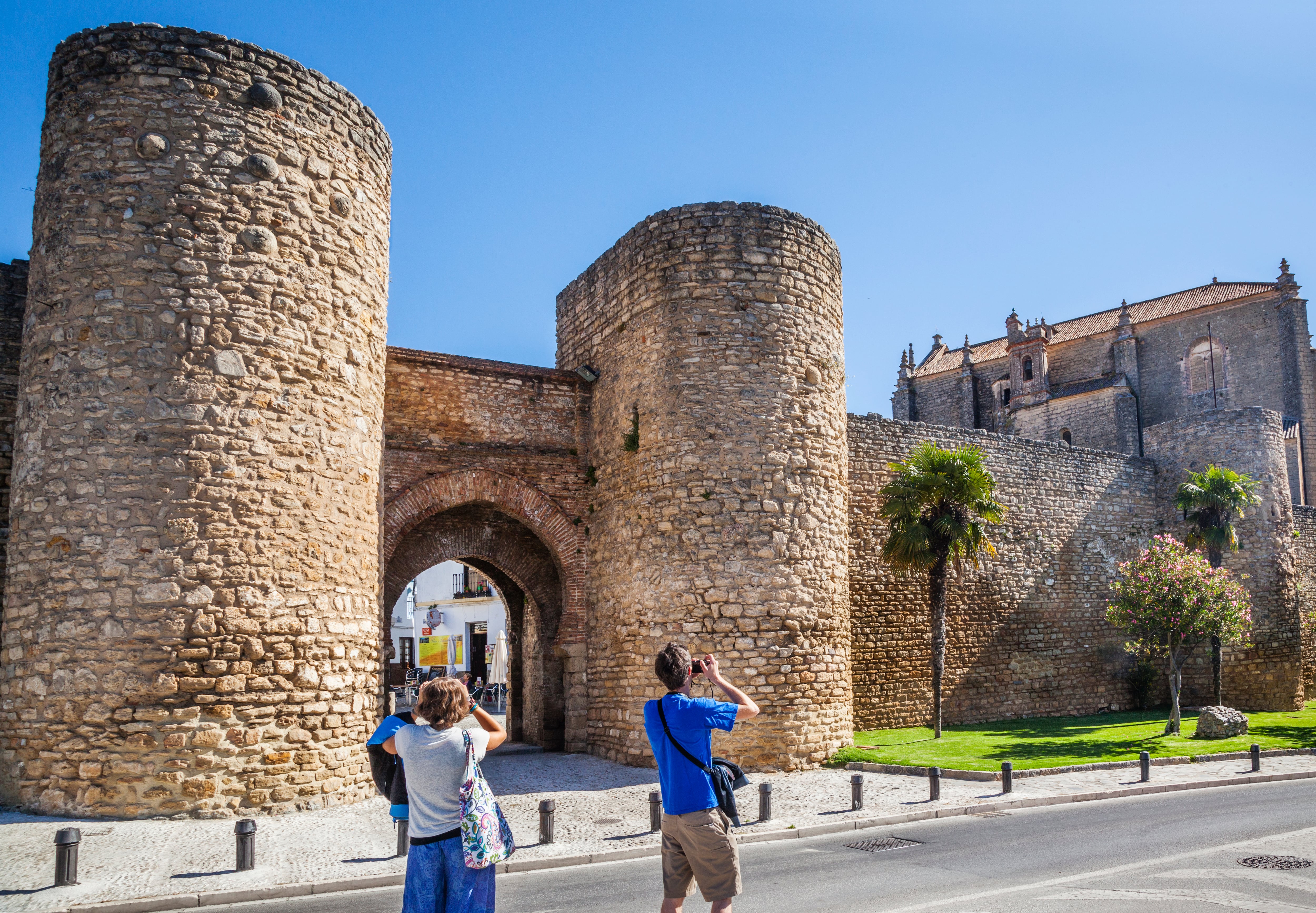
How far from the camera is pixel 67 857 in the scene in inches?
274

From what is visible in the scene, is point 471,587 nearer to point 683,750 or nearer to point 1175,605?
point 1175,605

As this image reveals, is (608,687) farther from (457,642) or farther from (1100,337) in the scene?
(1100,337)

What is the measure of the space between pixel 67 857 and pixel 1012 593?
57.5 ft

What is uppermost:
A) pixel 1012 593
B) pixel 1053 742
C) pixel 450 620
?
pixel 1012 593

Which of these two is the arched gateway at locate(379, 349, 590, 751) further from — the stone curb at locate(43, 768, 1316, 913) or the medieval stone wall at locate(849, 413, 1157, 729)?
the stone curb at locate(43, 768, 1316, 913)

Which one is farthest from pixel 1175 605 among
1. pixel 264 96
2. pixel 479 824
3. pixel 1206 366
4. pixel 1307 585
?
pixel 1206 366

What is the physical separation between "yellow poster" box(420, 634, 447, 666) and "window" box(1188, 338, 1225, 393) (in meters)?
33.7

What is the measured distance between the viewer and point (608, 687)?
552 inches

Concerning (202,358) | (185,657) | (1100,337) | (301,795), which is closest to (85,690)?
(185,657)

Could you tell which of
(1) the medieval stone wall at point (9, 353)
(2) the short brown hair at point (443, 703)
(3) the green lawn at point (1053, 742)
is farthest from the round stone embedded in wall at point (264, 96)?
(3) the green lawn at point (1053, 742)

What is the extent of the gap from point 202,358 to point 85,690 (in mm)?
3482

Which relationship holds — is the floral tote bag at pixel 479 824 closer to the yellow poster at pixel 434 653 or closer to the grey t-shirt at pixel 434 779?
the grey t-shirt at pixel 434 779

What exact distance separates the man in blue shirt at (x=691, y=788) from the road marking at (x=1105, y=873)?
2039mm

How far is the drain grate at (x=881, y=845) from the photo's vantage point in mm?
8266
